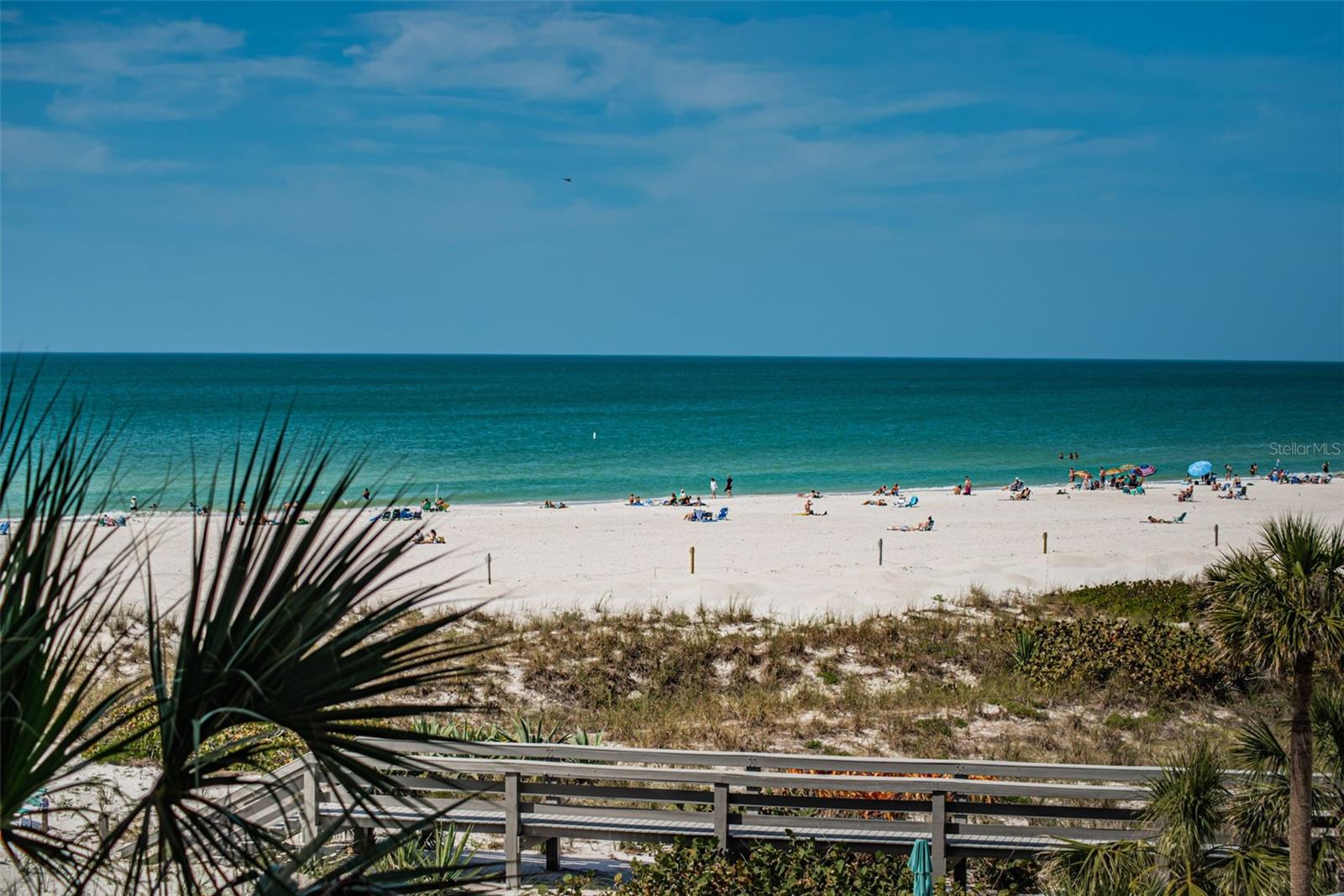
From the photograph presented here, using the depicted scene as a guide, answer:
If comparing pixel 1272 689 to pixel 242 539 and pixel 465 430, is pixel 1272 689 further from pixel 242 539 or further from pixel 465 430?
pixel 465 430

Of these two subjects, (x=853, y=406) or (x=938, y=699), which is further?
(x=853, y=406)

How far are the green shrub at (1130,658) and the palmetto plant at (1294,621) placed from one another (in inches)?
309

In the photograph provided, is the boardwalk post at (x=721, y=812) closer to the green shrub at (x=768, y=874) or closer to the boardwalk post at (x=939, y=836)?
the green shrub at (x=768, y=874)

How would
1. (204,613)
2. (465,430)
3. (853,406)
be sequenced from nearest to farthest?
(204,613) < (465,430) < (853,406)

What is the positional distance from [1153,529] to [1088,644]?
23.8 m

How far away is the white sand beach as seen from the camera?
2175 centimetres

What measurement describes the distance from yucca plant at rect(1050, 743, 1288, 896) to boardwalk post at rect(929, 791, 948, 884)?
95 centimetres

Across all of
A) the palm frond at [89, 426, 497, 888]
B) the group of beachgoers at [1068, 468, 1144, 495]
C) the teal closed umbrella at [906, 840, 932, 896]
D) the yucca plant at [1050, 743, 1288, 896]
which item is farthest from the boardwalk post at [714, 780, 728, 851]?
the group of beachgoers at [1068, 468, 1144, 495]

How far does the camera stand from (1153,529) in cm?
3675

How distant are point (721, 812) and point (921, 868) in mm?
1470

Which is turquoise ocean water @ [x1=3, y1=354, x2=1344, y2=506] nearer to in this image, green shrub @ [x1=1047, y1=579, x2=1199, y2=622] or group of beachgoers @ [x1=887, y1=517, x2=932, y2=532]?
green shrub @ [x1=1047, y1=579, x2=1199, y2=622]

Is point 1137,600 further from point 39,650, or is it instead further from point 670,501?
point 670,501

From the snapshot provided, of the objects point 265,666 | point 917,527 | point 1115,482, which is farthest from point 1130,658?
point 1115,482

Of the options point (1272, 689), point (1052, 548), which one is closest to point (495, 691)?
point (1272, 689)
